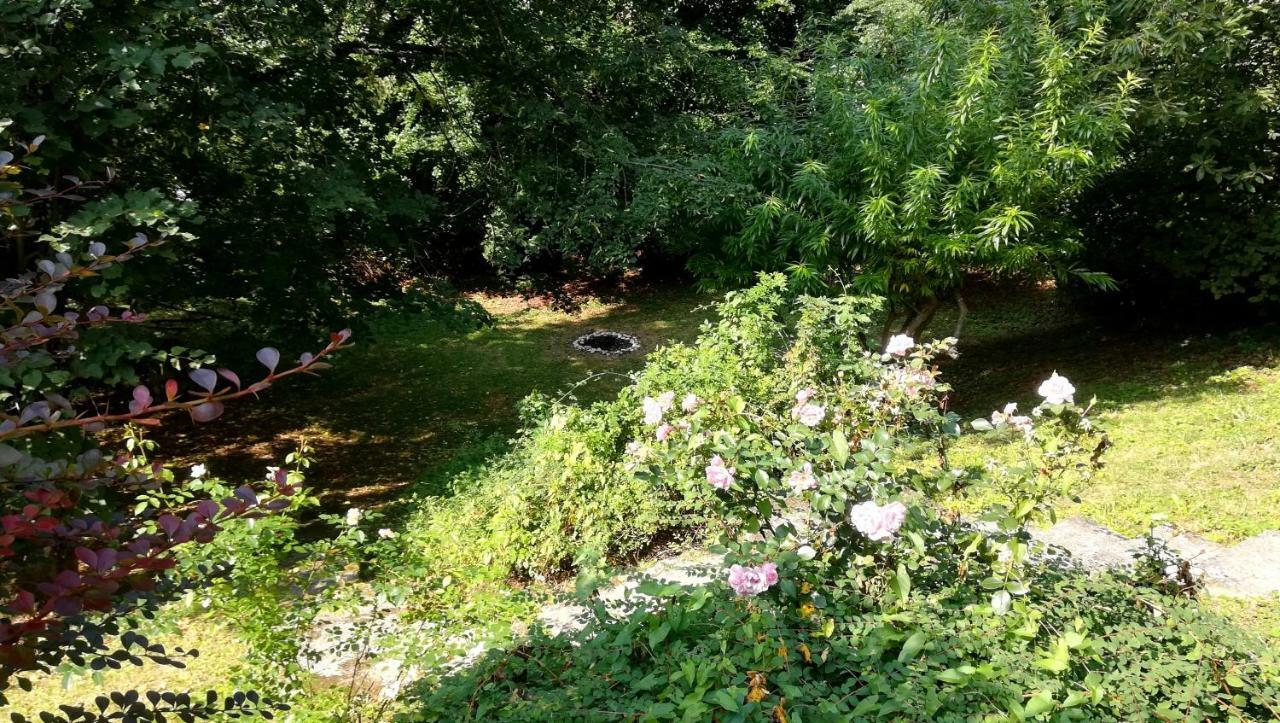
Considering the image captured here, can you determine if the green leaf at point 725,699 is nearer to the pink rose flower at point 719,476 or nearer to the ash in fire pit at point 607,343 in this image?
the pink rose flower at point 719,476

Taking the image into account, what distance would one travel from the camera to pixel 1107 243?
8477 mm

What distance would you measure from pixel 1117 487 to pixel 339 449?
6740 mm

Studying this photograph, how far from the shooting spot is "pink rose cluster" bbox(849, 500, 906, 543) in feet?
7.23

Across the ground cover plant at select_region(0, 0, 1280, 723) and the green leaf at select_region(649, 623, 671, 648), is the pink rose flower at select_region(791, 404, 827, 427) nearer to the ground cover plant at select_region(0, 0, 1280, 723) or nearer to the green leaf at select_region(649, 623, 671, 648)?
the ground cover plant at select_region(0, 0, 1280, 723)

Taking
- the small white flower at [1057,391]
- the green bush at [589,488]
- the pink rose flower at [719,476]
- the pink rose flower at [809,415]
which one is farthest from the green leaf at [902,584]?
the green bush at [589,488]

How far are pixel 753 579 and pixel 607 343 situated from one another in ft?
30.5

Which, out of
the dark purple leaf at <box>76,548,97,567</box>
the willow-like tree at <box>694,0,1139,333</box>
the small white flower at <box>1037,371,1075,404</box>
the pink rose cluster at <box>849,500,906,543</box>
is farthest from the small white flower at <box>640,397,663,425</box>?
the willow-like tree at <box>694,0,1139,333</box>

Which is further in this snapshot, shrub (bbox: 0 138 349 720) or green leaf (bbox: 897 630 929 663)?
green leaf (bbox: 897 630 929 663)

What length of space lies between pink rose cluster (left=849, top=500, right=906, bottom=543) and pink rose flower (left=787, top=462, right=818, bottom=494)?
265mm

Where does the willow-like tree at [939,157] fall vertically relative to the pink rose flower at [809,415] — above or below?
above

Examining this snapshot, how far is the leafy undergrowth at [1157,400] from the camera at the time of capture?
4.65m

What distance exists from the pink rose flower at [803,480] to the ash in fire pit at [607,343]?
835 centimetres

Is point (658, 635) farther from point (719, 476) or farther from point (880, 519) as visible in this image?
point (880, 519)

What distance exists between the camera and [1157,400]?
6.64 m
